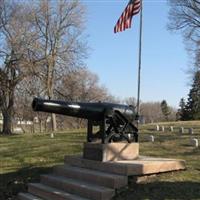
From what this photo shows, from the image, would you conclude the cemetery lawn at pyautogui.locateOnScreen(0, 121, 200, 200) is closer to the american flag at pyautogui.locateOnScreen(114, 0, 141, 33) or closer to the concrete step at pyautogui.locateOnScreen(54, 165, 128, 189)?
the concrete step at pyautogui.locateOnScreen(54, 165, 128, 189)

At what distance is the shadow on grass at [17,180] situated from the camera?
1093 centimetres

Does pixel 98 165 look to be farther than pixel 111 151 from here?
No

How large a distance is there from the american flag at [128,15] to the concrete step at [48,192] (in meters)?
9.52

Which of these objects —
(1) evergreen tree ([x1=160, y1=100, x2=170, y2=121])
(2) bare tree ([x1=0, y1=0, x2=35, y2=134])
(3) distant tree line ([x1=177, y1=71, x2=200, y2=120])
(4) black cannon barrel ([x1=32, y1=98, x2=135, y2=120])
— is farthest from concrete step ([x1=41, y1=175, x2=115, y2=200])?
(1) evergreen tree ([x1=160, y1=100, x2=170, y2=121])

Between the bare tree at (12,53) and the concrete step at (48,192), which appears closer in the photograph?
the concrete step at (48,192)

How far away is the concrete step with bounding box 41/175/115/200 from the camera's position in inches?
341

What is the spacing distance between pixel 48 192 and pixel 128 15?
10.5 meters

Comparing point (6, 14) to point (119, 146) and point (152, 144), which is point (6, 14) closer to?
point (152, 144)

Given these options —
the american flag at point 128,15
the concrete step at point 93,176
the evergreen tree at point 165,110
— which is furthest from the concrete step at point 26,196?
the evergreen tree at point 165,110

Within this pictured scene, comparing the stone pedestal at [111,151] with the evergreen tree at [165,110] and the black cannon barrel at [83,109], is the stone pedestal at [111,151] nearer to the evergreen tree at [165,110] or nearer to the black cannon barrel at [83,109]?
the black cannon barrel at [83,109]

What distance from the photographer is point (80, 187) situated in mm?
9203

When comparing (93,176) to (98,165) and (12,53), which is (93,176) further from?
(12,53)

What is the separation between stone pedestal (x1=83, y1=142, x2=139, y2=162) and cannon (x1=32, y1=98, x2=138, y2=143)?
14 cm

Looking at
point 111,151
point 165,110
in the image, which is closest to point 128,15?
point 111,151
